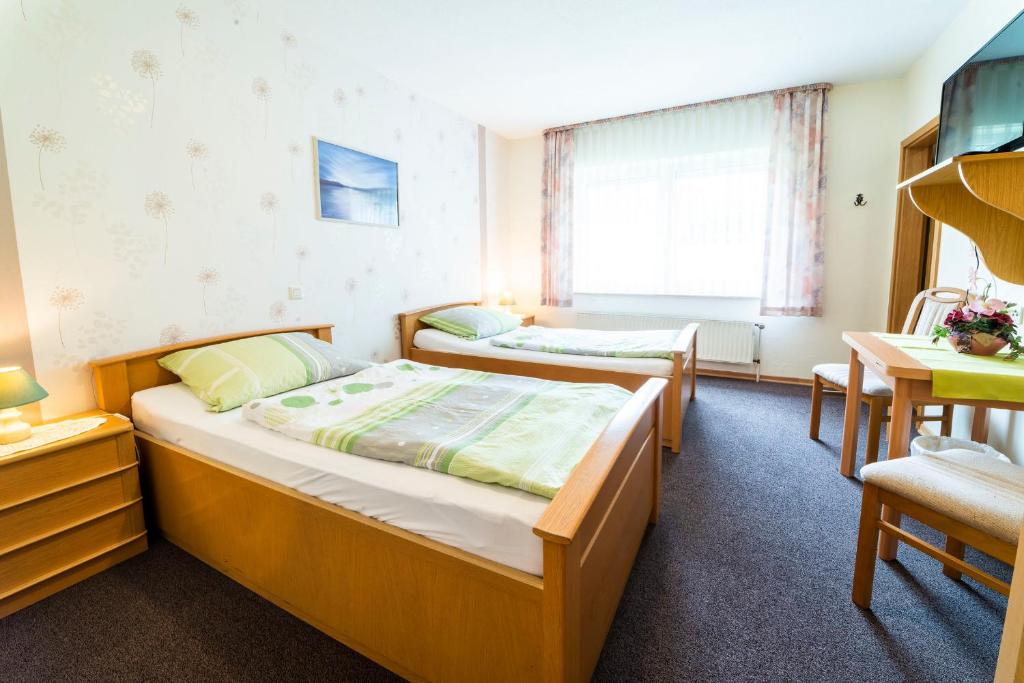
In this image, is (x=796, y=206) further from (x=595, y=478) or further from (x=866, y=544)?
(x=595, y=478)

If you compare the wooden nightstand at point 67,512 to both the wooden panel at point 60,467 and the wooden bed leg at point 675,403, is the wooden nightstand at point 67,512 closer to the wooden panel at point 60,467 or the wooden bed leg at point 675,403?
the wooden panel at point 60,467

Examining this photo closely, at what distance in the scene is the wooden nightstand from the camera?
1.52m

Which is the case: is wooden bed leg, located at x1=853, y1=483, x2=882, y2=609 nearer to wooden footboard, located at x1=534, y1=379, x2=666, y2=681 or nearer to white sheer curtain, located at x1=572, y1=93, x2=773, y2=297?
wooden footboard, located at x1=534, y1=379, x2=666, y2=681

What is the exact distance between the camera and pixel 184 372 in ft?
6.73

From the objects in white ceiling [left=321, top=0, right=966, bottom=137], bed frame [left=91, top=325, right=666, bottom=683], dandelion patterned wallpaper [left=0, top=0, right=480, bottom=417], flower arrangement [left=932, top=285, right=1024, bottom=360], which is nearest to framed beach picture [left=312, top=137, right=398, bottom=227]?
dandelion patterned wallpaper [left=0, top=0, right=480, bottom=417]

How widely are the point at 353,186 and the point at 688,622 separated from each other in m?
3.03

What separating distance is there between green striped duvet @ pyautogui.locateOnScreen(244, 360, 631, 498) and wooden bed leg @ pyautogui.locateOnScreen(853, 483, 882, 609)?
2.77ft

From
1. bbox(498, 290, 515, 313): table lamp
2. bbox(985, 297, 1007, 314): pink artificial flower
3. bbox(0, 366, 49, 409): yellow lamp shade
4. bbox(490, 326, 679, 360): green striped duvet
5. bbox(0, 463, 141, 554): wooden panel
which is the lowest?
bbox(0, 463, 141, 554): wooden panel

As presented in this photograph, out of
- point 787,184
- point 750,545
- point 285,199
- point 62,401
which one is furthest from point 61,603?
point 787,184

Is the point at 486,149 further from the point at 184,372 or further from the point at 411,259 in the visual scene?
the point at 184,372

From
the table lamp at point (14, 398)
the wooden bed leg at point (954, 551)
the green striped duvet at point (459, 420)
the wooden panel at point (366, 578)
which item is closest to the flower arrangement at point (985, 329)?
the wooden bed leg at point (954, 551)

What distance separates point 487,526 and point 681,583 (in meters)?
0.97

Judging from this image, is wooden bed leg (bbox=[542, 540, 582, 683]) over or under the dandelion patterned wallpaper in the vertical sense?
under

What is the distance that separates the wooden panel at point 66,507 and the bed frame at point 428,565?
0.37ft
